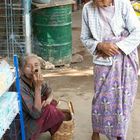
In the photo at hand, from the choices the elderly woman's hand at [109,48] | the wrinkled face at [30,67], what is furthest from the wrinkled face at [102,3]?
the wrinkled face at [30,67]

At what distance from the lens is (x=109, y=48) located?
12.3 ft

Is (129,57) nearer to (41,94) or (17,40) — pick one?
(41,94)

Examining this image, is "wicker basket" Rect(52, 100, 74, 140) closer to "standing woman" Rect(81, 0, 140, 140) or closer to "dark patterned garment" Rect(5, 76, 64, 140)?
"dark patterned garment" Rect(5, 76, 64, 140)

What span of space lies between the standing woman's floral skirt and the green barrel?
2.74 m

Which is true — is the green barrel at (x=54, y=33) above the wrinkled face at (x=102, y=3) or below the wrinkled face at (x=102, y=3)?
below

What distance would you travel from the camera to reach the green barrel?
6535mm

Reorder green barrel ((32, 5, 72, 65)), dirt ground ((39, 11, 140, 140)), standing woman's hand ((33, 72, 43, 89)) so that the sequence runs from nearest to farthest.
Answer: standing woman's hand ((33, 72, 43, 89)) < dirt ground ((39, 11, 140, 140)) < green barrel ((32, 5, 72, 65))

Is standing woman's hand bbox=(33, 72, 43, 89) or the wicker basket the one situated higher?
standing woman's hand bbox=(33, 72, 43, 89)

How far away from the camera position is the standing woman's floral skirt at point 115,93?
151 inches

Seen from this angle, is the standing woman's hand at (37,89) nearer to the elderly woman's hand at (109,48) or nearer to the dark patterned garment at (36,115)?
the dark patterned garment at (36,115)

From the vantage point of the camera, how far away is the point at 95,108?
4023mm

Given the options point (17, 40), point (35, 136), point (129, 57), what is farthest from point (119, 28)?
point (17, 40)

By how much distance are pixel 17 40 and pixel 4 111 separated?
3.83m

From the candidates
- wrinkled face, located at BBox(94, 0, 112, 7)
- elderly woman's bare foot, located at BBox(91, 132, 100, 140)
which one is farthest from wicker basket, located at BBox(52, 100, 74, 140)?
wrinkled face, located at BBox(94, 0, 112, 7)
